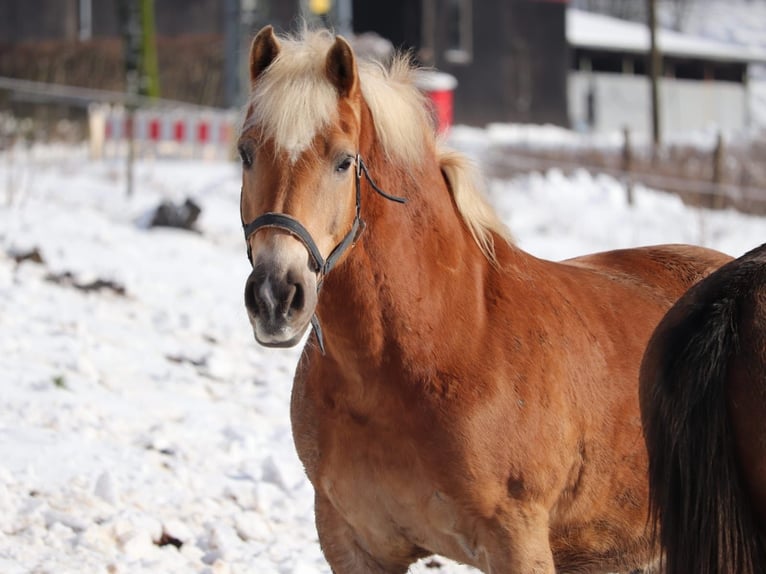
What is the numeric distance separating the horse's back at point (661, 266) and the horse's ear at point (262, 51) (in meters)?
1.60

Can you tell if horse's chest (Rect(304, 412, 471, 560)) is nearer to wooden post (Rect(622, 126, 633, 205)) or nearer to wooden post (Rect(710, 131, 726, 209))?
→ wooden post (Rect(622, 126, 633, 205))

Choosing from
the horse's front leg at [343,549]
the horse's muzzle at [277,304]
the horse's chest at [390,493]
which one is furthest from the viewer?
the horse's front leg at [343,549]

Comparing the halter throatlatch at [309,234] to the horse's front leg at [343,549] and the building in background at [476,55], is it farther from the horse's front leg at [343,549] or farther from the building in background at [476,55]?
the building in background at [476,55]

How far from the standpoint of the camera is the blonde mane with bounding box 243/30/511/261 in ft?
9.86

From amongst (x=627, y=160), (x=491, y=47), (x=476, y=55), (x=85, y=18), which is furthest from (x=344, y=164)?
(x=85, y=18)

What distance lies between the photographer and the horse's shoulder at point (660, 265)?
4.25m

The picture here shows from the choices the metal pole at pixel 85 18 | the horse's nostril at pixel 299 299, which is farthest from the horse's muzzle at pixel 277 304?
the metal pole at pixel 85 18

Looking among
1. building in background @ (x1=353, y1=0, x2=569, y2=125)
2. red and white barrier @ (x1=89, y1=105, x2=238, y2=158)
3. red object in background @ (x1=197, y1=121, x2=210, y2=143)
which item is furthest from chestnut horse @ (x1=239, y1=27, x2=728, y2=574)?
building in background @ (x1=353, y1=0, x2=569, y2=125)

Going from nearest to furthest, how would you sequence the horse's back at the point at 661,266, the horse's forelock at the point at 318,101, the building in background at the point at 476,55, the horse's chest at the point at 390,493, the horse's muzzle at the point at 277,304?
the horse's muzzle at the point at 277,304 → the horse's forelock at the point at 318,101 → the horse's chest at the point at 390,493 → the horse's back at the point at 661,266 → the building in background at the point at 476,55

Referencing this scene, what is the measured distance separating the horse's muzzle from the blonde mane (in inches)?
14.3

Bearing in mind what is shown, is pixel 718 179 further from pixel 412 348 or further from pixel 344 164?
pixel 344 164

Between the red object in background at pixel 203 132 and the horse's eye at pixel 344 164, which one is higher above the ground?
the horse's eye at pixel 344 164

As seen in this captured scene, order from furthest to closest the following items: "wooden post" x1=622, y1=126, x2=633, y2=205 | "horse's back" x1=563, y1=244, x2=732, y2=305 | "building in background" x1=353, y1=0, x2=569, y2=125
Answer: "building in background" x1=353, y1=0, x2=569, y2=125
"wooden post" x1=622, y1=126, x2=633, y2=205
"horse's back" x1=563, y1=244, x2=732, y2=305

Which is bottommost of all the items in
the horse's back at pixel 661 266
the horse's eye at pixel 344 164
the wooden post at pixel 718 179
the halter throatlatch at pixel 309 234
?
the wooden post at pixel 718 179
